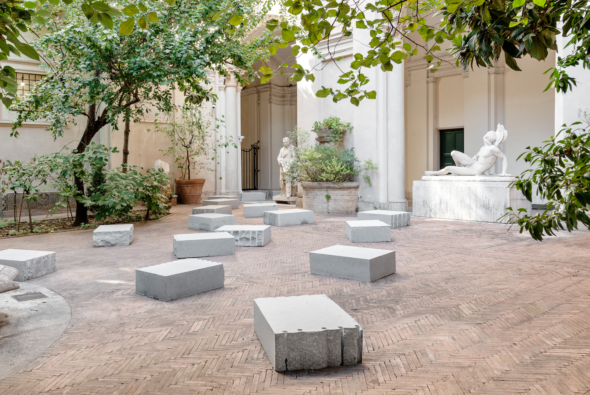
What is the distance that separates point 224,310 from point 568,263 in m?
4.70

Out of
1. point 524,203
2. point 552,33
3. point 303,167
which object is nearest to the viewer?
point 552,33

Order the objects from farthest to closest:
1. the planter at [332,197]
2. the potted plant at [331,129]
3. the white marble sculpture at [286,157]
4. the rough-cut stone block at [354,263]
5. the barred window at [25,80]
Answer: the white marble sculpture at [286,157] < the barred window at [25,80] < the potted plant at [331,129] < the planter at [332,197] < the rough-cut stone block at [354,263]

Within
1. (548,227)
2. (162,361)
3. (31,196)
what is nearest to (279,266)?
(162,361)

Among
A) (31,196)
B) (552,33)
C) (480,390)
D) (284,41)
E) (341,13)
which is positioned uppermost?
(341,13)

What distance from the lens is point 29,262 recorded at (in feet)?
16.9

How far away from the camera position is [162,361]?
9.25 ft

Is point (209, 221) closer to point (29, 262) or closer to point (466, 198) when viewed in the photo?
point (29, 262)

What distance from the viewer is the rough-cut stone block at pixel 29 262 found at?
508 cm

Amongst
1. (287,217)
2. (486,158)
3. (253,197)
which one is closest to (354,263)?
(287,217)

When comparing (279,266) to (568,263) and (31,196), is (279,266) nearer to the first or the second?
(568,263)

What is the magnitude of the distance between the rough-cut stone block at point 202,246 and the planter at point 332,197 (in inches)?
275

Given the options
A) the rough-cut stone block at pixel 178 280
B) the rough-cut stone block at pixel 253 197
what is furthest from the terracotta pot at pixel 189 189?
the rough-cut stone block at pixel 178 280

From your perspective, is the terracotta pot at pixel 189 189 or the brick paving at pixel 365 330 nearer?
the brick paving at pixel 365 330

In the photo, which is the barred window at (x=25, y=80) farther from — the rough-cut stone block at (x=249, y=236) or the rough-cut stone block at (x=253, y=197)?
the rough-cut stone block at (x=249, y=236)
